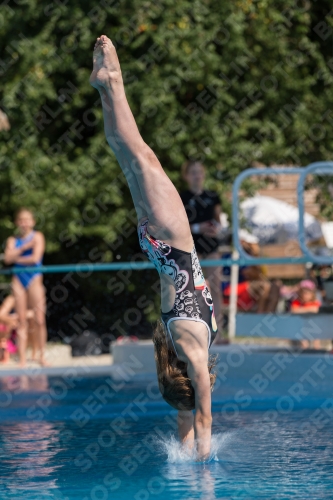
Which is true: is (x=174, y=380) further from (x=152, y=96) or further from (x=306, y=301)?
(x=152, y=96)

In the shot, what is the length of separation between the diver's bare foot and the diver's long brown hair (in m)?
1.40

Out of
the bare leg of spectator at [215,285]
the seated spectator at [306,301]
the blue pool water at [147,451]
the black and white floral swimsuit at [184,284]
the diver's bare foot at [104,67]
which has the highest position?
the diver's bare foot at [104,67]

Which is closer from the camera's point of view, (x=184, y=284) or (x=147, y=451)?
(x=184, y=284)

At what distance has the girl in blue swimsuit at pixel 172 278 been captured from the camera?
431 cm

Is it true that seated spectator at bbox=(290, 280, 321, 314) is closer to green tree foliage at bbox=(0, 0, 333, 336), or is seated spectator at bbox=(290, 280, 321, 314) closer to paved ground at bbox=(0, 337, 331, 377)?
paved ground at bbox=(0, 337, 331, 377)

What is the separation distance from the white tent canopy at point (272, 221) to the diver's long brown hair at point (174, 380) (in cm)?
687

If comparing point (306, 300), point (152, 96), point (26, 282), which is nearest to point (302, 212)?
point (306, 300)

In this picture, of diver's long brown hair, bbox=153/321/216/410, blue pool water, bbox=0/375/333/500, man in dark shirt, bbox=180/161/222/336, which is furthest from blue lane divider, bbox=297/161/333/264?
diver's long brown hair, bbox=153/321/216/410

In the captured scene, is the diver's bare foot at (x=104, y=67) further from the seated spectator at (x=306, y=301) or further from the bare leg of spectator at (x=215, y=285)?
the seated spectator at (x=306, y=301)

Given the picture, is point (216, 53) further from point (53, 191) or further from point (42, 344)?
point (42, 344)

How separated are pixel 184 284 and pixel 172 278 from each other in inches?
3.1

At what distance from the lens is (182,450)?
179 inches

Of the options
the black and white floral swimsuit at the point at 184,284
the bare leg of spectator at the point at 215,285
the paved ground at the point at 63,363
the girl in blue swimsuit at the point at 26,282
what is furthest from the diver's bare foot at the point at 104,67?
the girl in blue swimsuit at the point at 26,282

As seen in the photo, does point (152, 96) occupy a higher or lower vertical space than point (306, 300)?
higher
